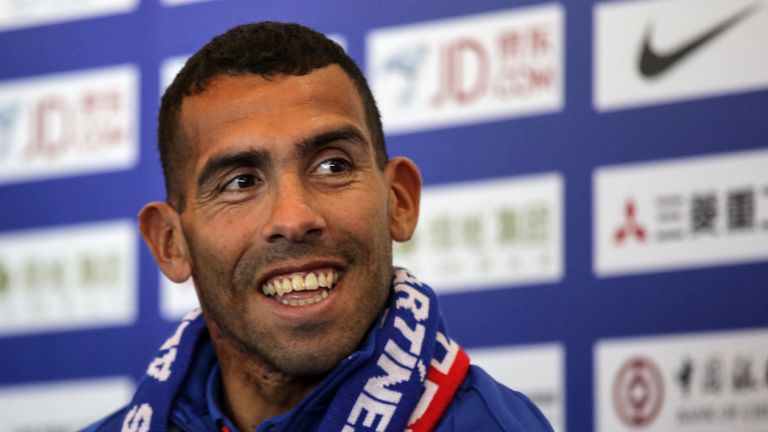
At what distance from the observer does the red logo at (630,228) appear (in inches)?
96.9

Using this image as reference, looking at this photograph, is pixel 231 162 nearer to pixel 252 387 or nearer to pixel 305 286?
pixel 305 286

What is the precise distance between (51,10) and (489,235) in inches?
54.7

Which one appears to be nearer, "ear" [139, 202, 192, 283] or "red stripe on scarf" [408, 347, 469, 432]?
"red stripe on scarf" [408, 347, 469, 432]

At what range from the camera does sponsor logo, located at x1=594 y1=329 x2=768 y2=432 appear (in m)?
2.35

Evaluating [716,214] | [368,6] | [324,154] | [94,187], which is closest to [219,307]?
[324,154]

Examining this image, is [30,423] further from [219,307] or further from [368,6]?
[219,307]

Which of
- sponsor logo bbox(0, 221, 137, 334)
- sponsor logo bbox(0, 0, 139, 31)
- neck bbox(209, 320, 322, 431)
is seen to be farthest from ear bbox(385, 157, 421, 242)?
sponsor logo bbox(0, 0, 139, 31)

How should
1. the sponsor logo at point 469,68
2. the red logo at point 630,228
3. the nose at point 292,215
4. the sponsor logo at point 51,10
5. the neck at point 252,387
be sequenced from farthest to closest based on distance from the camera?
the sponsor logo at point 51,10, the sponsor logo at point 469,68, the red logo at point 630,228, the neck at point 252,387, the nose at point 292,215

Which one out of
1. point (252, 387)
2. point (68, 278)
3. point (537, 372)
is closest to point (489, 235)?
point (537, 372)

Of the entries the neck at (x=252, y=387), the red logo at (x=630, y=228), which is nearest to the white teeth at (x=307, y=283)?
the neck at (x=252, y=387)

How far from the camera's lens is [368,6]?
9.25 feet

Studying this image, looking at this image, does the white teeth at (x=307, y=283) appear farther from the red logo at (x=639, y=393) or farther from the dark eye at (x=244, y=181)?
the red logo at (x=639, y=393)

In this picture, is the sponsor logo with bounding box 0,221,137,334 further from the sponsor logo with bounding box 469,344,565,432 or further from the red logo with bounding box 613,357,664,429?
the red logo with bounding box 613,357,664,429

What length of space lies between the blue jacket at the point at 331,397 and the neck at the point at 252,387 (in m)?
0.02
